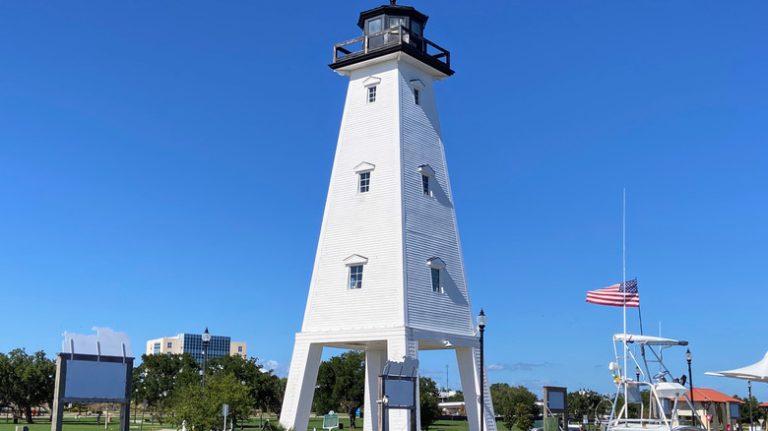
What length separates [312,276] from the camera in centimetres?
3691

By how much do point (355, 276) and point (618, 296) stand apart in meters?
10.7

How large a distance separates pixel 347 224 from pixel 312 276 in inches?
109

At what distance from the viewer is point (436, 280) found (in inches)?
1416

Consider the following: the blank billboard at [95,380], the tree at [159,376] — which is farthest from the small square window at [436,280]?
the tree at [159,376]

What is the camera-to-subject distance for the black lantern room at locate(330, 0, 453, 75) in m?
37.9

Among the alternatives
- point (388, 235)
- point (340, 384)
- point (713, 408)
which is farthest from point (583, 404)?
point (388, 235)

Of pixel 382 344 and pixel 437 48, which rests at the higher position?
pixel 437 48

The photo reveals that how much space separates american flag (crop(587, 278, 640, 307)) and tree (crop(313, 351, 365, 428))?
48.8m

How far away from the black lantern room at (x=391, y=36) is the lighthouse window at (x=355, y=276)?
9470 mm

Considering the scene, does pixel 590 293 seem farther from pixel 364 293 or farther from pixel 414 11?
pixel 414 11

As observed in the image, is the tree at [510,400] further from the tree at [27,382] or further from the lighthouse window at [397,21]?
the lighthouse window at [397,21]

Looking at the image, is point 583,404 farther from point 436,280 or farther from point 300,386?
point 300,386

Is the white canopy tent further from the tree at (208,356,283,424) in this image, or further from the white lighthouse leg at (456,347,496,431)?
the tree at (208,356,283,424)

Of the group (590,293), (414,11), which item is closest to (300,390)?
(590,293)
